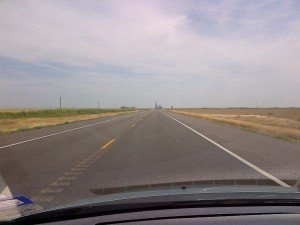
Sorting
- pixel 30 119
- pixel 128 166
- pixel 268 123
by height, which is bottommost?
pixel 30 119

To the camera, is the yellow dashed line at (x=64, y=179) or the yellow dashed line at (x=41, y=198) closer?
the yellow dashed line at (x=41, y=198)

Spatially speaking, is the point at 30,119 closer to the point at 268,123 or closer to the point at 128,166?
the point at 268,123

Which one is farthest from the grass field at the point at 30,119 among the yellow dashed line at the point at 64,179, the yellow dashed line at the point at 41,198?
the yellow dashed line at the point at 41,198

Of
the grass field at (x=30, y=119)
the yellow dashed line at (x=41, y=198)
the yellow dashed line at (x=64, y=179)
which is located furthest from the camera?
the grass field at (x=30, y=119)

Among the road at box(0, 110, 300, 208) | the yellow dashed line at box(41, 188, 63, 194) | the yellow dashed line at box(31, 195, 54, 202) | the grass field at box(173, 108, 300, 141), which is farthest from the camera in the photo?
the grass field at box(173, 108, 300, 141)

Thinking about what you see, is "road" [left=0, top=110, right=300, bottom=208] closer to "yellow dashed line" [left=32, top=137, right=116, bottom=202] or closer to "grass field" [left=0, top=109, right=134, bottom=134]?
"yellow dashed line" [left=32, top=137, right=116, bottom=202]

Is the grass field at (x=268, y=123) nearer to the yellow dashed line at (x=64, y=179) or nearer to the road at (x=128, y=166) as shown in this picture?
the road at (x=128, y=166)

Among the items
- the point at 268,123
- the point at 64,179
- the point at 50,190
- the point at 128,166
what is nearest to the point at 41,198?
the point at 50,190

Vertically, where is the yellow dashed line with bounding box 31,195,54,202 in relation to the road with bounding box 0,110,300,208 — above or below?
below

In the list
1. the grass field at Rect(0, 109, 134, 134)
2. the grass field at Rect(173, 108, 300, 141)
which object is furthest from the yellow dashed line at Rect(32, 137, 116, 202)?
the grass field at Rect(0, 109, 134, 134)

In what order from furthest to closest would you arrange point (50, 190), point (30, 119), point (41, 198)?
point (30, 119) < point (50, 190) < point (41, 198)

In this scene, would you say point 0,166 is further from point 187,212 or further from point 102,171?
point 187,212

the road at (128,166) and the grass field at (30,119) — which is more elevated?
the road at (128,166)

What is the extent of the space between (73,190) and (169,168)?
3.43 m
